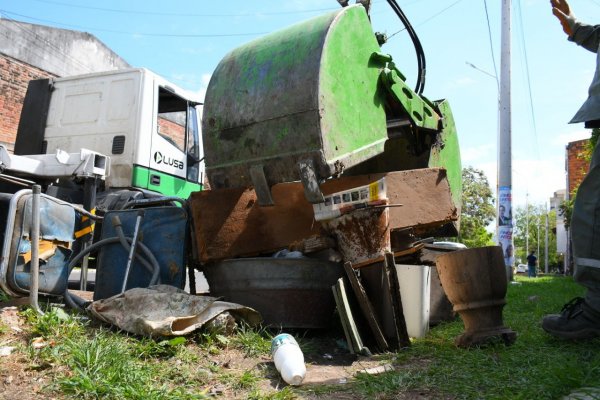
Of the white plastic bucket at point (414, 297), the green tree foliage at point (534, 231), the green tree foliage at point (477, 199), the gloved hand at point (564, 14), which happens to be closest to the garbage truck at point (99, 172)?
the white plastic bucket at point (414, 297)

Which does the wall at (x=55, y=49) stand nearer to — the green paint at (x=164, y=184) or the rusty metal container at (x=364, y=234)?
the green paint at (x=164, y=184)

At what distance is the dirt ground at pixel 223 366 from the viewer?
220 centimetres

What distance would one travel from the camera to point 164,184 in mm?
6070

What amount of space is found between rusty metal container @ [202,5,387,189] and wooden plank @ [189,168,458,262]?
0.63 feet

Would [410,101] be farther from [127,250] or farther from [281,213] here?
[127,250]

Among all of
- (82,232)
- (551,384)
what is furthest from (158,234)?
(551,384)

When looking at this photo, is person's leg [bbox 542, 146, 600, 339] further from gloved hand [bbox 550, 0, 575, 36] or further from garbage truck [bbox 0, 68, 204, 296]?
garbage truck [bbox 0, 68, 204, 296]

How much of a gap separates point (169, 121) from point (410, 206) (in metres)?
3.65

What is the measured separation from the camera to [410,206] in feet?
12.1

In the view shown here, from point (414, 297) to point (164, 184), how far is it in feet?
11.6

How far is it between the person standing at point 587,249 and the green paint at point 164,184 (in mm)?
4133

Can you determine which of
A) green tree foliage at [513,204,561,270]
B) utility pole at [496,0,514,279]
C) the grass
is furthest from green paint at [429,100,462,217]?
green tree foliage at [513,204,561,270]

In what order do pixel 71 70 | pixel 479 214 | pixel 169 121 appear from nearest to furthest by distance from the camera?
pixel 169 121 < pixel 71 70 < pixel 479 214

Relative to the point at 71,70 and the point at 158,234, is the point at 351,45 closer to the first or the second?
the point at 158,234
